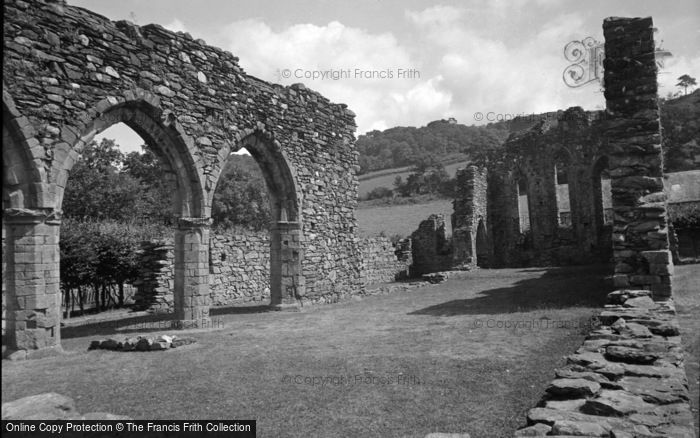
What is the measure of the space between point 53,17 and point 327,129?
29.5 ft

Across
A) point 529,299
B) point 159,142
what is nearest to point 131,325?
point 159,142

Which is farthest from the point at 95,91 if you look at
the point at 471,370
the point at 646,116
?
the point at 646,116

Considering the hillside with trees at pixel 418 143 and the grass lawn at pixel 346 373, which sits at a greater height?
the hillside with trees at pixel 418 143

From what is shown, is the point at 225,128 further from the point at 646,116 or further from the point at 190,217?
the point at 646,116

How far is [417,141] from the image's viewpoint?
83500 millimetres

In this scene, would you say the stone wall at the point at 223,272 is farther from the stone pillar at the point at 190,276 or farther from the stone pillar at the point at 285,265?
the stone pillar at the point at 190,276

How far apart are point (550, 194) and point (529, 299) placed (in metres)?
16.9

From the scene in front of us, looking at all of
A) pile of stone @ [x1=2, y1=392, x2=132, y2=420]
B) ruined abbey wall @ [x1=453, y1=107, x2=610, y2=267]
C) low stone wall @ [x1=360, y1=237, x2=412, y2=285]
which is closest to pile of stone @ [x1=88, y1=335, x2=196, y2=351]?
pile of stone @ [x1=2, y1=392, x2=132, y2=420]

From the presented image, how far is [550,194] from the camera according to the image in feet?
90.9

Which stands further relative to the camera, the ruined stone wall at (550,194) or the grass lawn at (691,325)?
the ruined stone wall at (550,194)

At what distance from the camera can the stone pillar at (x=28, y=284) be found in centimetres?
855

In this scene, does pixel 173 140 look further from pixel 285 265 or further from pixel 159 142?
pixel 285 265

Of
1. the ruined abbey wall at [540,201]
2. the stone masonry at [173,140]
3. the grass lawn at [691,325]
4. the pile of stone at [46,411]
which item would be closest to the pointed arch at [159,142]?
the stone masonry at [173,140]

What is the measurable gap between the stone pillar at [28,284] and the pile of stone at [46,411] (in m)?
4.59
